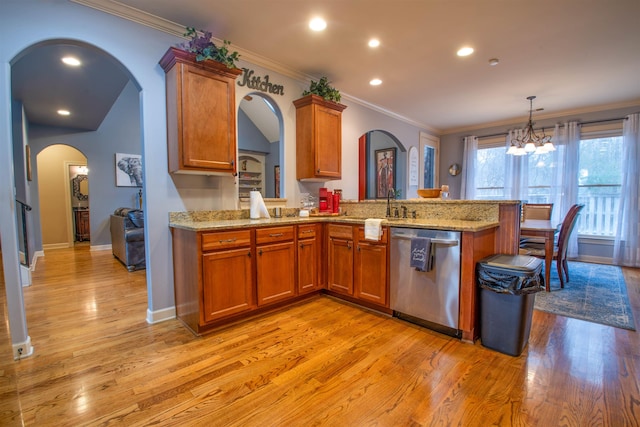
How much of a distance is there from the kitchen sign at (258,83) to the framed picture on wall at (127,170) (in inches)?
208

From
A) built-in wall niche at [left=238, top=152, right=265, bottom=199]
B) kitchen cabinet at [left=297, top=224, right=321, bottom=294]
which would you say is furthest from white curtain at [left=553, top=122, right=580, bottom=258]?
built-in wall niche at [left=238, top=152, right=265, bottom=199]

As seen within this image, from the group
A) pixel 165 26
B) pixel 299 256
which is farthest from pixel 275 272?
pixel 165 26

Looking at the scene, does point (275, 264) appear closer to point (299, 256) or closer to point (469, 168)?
point (299, 256)

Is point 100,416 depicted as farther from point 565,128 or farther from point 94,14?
point 565,128

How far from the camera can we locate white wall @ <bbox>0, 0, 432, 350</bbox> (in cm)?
199

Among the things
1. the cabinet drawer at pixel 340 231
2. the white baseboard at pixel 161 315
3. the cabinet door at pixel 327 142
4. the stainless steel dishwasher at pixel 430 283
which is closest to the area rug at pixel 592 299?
the stainless steel dishwasher at pixel 430 283

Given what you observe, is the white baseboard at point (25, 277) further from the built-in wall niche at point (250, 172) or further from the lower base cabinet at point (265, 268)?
the built-in wall niche at point (250, 172)

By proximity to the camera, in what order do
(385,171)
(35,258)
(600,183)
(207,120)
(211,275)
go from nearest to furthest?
(211,275)
(207,120)
(600,183)
(35,258)
(385,171)

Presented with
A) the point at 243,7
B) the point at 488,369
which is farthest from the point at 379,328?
the point at 243,7

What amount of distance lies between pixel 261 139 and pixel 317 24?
6417 mm

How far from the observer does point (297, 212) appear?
12.3ft

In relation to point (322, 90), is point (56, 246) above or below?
below

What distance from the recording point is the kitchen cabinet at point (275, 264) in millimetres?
2711

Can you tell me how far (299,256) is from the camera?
304cm
